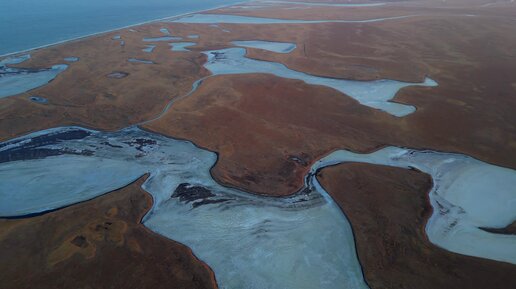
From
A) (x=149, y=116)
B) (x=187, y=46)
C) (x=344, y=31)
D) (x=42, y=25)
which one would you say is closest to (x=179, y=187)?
(x=149, y=116)

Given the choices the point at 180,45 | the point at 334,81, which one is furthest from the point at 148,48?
the point at 334,81

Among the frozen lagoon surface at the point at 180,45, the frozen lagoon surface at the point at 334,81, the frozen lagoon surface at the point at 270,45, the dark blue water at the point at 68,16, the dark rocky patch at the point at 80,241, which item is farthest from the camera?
the dark blue water at the point at 68,16

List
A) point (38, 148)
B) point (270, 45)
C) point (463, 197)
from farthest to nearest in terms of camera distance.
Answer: point (270, 45), point (38, 148), point (463, 197)

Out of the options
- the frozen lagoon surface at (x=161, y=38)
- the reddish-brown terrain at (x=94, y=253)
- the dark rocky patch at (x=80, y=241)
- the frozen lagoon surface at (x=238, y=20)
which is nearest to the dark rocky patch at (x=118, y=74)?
the frozen lagoon surface at (x=161, y=38)

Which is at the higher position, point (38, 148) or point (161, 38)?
point (161, 38)

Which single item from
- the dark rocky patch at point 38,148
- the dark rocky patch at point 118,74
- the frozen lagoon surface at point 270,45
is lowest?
the dark rocky patch at point 38,148

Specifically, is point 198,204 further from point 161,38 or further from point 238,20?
point 238,20

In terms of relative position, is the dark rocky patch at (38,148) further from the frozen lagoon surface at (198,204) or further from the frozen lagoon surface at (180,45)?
the frozen lagoon surface at (180,45)
